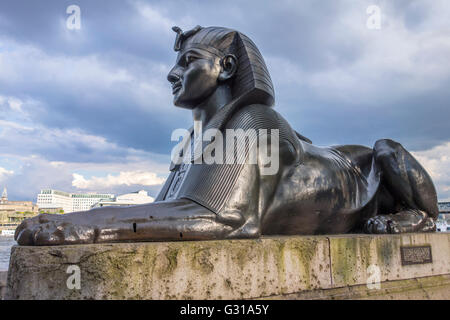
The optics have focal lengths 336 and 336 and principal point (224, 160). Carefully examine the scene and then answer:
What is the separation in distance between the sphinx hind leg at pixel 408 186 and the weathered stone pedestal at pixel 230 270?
0.74m

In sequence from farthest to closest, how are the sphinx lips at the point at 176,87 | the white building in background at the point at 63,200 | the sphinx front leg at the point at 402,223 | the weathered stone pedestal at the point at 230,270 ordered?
1. the white building in background at the point at 63,200
2. the sphinx lips at the point at 176,87
3. the sphinx front leg at the point at 402,223
4. the weathered stone pedestal at the point at 230,270

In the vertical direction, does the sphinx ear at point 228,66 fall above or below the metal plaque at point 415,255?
above

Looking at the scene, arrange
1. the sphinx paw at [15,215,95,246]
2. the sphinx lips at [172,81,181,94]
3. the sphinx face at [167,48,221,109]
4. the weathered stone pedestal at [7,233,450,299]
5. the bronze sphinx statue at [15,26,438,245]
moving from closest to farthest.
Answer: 1. the weathered stone pedestal at [7,233,450,299]
2. the sphinx paw at [15,215,95,246]
3. the bronze sphinx statue at [15,26,438,245]
4. the sphinx face at [167,48,221,109]
5. the sphinx lips at [172,81,181,94]

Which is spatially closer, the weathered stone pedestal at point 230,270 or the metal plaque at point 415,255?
the weathered stone pedestal at point 230,270

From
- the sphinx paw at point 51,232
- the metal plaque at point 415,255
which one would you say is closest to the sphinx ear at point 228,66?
the sphinx paw at point 51,232

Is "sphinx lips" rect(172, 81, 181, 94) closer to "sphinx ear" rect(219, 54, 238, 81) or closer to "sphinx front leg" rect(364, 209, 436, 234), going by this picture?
"sphinx ear" rect(219, 54, 238, 81)

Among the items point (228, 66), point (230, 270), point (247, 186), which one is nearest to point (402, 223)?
point (247, 186)

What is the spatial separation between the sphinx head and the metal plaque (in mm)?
1841

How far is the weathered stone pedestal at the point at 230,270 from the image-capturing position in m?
1.73

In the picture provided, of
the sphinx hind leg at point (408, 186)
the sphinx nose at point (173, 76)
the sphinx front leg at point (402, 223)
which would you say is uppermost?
the sphinx nose at point (173, 76)

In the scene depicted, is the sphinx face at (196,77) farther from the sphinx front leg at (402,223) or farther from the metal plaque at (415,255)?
the metal plaque at (415,255)

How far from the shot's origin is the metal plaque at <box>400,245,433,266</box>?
285 cm

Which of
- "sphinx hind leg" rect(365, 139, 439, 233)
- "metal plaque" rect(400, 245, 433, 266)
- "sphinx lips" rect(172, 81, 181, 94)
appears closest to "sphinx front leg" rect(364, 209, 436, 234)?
"sphinx hind leg" rect(365, 139, 439, 233)

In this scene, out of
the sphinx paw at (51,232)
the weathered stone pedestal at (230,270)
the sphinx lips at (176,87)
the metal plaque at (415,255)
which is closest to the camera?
the weathered stone pedestal at (230,270)
